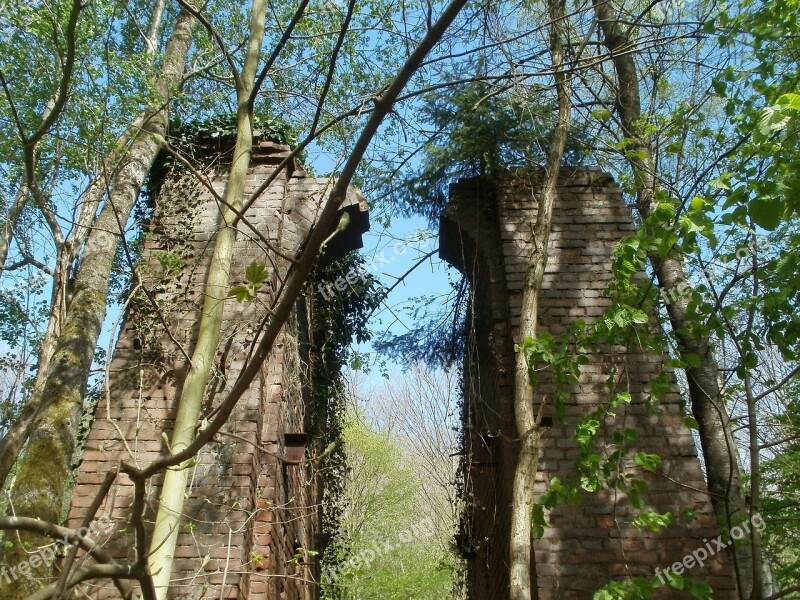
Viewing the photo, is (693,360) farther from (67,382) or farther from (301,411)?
(67,382)

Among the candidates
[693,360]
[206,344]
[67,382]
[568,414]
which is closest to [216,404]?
[67,382]

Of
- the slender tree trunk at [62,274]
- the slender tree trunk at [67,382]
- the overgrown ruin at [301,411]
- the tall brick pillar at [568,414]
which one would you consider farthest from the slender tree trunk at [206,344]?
the tall brick pillar at [568,414]

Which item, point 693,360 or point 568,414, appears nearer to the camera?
point 693,360

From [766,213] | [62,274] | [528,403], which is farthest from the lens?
[62,274]

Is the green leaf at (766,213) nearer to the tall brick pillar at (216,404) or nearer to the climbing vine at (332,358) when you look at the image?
the tall brick pillar at (216,404)

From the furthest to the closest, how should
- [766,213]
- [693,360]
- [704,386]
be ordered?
[704,386] < [693,360] < [766,213]

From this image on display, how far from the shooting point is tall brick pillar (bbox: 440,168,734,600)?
14.4 feet

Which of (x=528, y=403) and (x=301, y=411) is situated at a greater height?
(x=301, y=411)

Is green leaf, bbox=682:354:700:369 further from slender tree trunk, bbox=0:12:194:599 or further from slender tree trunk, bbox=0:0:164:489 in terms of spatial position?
slender tree trunk, bbox=0:0:164:489

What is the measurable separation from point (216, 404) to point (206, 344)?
1185 mm

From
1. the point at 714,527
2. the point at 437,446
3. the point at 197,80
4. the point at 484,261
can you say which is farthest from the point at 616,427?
the point at 437,446

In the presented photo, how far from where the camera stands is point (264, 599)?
4383 mm

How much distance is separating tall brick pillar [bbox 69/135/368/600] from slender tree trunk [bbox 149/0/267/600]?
0.18 meters

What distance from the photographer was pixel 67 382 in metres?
4.67
